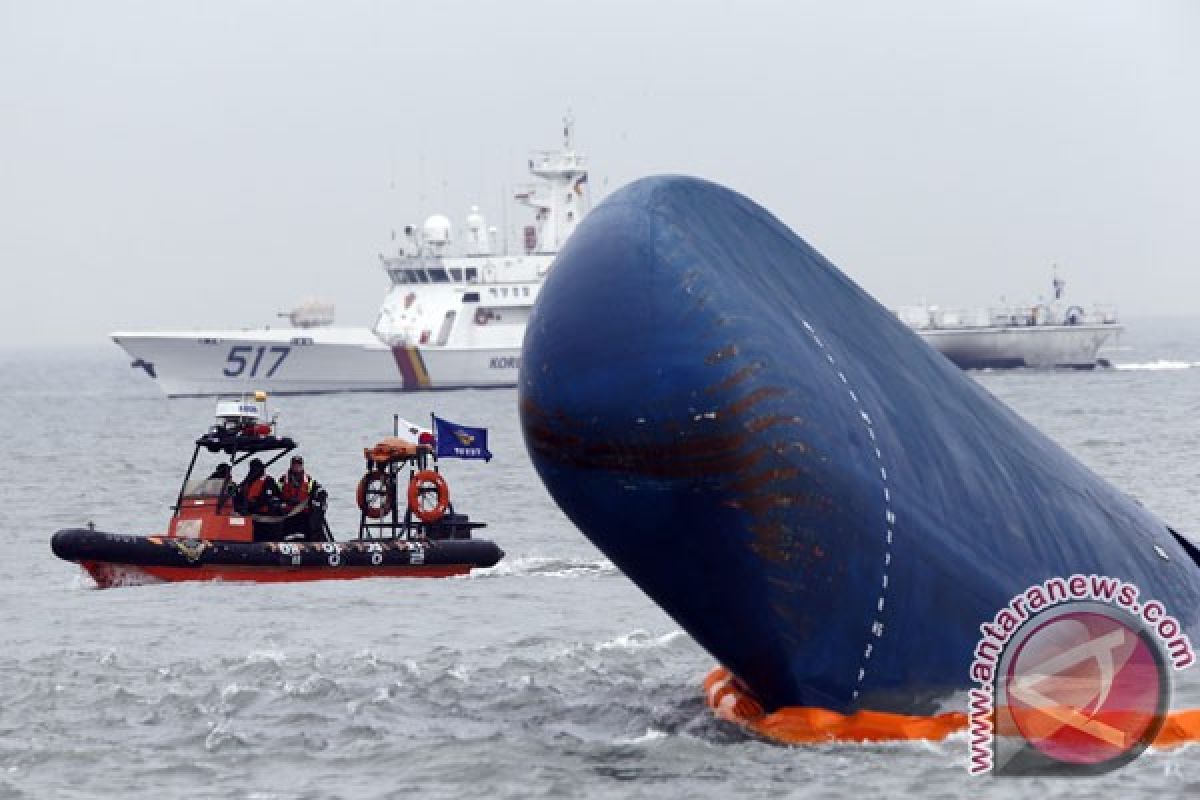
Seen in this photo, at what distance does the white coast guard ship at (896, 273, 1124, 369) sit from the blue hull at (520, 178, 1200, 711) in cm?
8060

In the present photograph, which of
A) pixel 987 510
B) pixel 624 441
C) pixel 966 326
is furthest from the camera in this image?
pixel 966 326

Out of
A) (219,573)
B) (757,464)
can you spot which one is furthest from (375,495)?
(757,464)

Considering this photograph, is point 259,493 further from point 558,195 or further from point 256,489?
point 558,195

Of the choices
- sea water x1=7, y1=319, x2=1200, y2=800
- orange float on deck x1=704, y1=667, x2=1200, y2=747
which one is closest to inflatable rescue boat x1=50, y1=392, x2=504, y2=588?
sea water x1=7, y1=319, x2=1200, y2=800

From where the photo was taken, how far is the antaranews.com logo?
13.9 m

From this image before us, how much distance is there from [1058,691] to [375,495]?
14.6 metres

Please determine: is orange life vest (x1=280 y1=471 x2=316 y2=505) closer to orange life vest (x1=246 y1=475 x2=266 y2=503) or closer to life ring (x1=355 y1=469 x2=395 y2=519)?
orange life vest (x1=246 y1=475 x2=266 y2=503)

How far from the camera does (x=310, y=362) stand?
84.5 meters

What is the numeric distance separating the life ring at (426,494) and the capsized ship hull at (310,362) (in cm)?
5600

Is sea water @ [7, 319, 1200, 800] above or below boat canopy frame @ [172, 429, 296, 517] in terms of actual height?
below

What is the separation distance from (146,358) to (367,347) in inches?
429

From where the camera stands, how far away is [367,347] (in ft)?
276

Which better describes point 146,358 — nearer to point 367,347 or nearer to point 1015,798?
point 367,347

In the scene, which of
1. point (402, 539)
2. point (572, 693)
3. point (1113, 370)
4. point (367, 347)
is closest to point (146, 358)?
point (367, 347)
